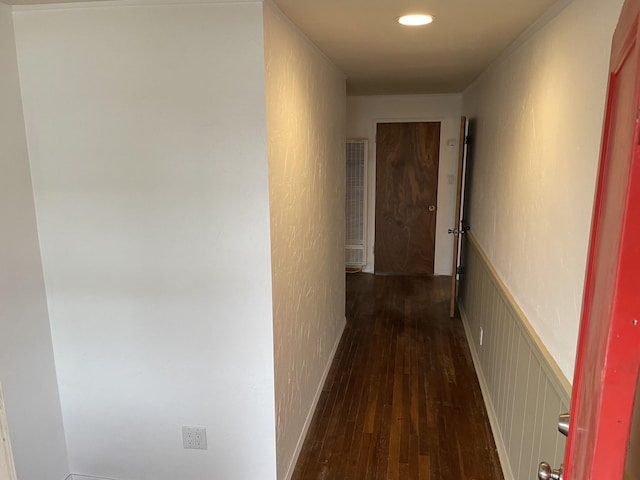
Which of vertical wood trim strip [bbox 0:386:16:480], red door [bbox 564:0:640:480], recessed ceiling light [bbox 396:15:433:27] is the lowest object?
vertical wood trim strip [bbox 0:386:16:480]

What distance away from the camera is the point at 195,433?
210 centimetres

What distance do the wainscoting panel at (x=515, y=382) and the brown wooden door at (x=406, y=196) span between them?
219 cm

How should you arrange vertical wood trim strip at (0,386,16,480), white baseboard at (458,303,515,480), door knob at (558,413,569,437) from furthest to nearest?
white baseboard at (458,303,515,480) → door knob at (558,413,569,437) → vertical wood trim strip at (0,386,16,480)

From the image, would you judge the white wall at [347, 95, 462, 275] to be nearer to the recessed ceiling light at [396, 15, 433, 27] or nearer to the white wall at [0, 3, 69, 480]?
the recessed ceiling light at [396, 15, 433, 27]

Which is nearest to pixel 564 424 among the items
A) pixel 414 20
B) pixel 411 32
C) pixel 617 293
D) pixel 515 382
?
pixel 617 293

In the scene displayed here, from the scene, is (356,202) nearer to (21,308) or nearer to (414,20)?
(414,20)

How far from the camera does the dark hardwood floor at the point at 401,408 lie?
2391 mm

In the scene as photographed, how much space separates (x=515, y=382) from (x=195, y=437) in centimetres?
150

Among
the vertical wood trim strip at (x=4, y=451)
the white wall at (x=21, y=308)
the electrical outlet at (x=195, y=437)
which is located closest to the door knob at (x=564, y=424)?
the vertical wood trim strip at (x=4, y=451)

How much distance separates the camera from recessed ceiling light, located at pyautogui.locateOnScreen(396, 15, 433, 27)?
1.96 m

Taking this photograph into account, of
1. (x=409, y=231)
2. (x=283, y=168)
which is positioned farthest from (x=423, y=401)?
(x=409, y=231)

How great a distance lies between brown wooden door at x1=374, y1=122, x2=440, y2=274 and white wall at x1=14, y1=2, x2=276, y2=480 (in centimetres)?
406

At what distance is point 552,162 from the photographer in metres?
1.86

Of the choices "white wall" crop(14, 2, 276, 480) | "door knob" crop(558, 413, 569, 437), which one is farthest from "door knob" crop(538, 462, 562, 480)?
"white wall" crop(14, 2, 276, 480)
